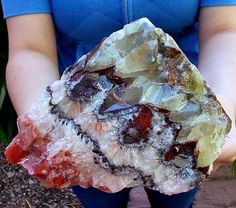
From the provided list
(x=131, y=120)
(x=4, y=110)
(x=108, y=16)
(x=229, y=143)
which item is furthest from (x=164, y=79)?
(x=4, y=110)

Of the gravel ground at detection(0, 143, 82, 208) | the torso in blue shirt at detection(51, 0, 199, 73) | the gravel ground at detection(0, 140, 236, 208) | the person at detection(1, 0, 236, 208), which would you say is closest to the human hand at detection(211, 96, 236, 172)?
the person at detection(1, 0, 236, 208)

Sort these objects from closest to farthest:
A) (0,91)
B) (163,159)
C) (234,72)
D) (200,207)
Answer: (163,159) → (234,72) → (200,207) → (0,91)

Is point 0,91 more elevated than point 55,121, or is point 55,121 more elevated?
point 55,121

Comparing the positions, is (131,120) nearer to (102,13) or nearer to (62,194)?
(102,13)

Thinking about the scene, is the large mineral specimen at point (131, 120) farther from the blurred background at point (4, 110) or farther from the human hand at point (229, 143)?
the blurred background at point (4, 110)

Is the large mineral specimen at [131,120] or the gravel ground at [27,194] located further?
the gravel ground at [27,194]

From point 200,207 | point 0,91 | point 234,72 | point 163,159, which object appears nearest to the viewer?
point 163,159

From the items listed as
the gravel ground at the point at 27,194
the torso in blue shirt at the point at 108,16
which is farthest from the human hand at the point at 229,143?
the gravel ground at the point at 27,194

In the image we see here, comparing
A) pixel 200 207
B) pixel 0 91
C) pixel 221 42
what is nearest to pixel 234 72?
pixel 221 42

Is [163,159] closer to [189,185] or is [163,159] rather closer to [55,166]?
[189,185]

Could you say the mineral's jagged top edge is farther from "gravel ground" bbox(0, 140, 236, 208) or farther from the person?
"gravel ground" bbox(0, 140, 236, 208)
